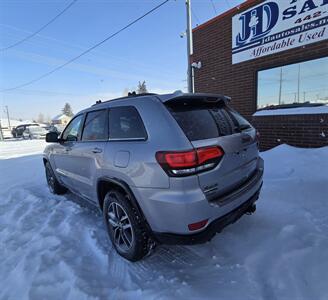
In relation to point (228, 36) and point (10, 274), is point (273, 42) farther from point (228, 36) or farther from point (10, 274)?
point (10, 274)

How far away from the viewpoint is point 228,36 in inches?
291

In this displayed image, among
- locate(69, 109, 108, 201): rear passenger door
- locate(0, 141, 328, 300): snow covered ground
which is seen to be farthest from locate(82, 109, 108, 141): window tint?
locate(0, 141, 328, 300): snow covered ground

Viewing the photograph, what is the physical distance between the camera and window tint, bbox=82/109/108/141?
10.2 ft

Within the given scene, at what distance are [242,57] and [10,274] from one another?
23.9 feet

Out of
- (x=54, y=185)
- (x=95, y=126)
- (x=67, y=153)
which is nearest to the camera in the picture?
(x=95, y=126)

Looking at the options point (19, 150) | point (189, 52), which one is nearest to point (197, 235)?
point (189, 52)

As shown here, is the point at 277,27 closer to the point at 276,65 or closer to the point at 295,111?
the point at 276,65

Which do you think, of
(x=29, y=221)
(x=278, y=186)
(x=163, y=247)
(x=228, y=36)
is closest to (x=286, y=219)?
(x=278, y=186)

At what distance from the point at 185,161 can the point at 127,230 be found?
120cm

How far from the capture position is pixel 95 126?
3.34m

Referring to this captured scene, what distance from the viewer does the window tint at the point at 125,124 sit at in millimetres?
2496

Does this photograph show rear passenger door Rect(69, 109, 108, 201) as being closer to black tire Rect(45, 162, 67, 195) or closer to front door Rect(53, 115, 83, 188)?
front door Rect(53, 115, 83, 188)

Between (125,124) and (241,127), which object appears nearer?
(125,124)

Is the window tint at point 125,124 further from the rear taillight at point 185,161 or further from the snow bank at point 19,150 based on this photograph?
the snow bank at point 19,150
